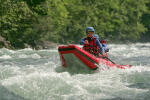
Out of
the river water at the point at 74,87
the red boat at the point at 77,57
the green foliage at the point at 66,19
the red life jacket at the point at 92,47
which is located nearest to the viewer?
the river water at the point at 74,87

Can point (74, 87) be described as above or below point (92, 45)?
below

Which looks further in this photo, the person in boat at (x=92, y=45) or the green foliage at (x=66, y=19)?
the green foliage at (x=66, y=19)

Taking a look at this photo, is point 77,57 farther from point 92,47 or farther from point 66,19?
point 66,19

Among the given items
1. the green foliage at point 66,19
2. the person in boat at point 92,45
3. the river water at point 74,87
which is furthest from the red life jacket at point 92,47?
the green foliage at point 66,19

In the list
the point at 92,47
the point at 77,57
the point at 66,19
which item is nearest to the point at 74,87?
the point at 77,57

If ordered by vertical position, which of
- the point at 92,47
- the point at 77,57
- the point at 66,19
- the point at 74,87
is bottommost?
the point at 66,19

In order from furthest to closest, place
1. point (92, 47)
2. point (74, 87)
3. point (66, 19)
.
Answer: point (66, 19) < point (92, 47) < point (74, 87)

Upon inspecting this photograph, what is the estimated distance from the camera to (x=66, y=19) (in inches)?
1107

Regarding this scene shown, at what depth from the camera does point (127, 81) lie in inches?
317

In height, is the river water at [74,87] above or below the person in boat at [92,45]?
below

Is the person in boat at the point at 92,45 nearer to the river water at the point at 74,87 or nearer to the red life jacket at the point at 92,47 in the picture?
the red life jacket at the point at 92,47

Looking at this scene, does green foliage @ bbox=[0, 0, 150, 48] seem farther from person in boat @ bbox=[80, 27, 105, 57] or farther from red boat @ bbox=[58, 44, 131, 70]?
red boat @ bbox=[58, 44, 131, 70]

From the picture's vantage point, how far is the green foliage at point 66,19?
21.9 metres

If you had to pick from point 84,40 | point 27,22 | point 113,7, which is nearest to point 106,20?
point 113,7
